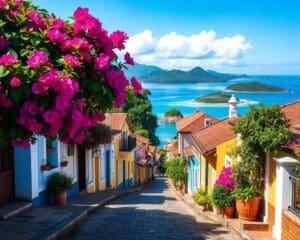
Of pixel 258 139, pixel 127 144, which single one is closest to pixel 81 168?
pixel 258 139

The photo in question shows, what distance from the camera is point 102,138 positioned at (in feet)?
56.5

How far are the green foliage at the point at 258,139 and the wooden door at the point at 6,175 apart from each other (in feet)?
18.9

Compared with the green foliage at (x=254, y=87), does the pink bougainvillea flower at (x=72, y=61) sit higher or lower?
lower

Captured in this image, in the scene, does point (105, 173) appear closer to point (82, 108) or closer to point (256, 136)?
point (256, 136)

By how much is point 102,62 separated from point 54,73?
2.25 feet

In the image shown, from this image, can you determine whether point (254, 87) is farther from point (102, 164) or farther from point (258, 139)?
point (258, 139)

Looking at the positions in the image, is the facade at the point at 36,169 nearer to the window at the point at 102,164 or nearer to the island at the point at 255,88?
the window at the point at 102,164

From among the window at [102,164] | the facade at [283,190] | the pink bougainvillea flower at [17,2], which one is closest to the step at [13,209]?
the facade at [283,190]

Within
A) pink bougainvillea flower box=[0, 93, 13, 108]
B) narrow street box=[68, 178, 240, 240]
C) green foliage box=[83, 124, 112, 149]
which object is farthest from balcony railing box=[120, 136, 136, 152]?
pink bougainvillea flower box=[0, 93, 13, 108]

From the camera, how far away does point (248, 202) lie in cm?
1046

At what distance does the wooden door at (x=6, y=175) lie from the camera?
35.0 feet

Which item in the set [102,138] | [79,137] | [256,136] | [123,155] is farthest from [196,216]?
[123,155]

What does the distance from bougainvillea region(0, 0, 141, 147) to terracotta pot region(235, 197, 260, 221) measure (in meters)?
6.34

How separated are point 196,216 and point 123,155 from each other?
1494 cm
